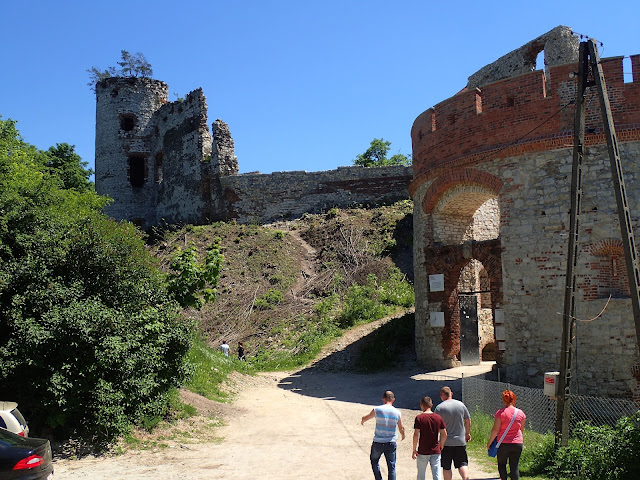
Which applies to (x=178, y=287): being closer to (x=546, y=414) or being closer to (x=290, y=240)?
(x=546, y=414)

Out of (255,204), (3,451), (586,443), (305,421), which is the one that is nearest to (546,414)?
(586,443)

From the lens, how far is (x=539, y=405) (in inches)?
429

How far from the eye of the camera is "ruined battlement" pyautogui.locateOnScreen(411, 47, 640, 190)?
13117 millimetres

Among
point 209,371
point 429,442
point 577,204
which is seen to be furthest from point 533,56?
point 429,442

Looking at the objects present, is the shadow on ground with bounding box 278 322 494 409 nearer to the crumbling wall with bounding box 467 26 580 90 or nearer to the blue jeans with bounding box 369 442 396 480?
the blue jeans with bounding box 369 442 396 480

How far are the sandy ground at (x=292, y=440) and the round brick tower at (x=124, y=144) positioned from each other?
2278 centimetres

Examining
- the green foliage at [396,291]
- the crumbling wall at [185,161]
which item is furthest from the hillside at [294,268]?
the crumbling wall at [185,161]

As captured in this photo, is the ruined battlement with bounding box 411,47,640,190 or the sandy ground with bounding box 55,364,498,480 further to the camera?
the ruined battlement with bounding box 411,47,640,190

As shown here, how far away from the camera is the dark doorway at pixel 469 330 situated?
17484mm

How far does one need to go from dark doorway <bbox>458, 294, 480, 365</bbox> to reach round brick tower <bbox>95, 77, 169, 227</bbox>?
23.9 meters

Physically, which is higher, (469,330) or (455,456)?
(469,330)

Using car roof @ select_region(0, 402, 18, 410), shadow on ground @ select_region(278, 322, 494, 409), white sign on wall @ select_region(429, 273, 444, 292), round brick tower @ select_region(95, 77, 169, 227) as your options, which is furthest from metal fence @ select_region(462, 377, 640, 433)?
round brick tower @ select_region(95, 77, 169, 227)

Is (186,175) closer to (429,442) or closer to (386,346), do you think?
(386,346)

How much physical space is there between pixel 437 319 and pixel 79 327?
9.89 metres
